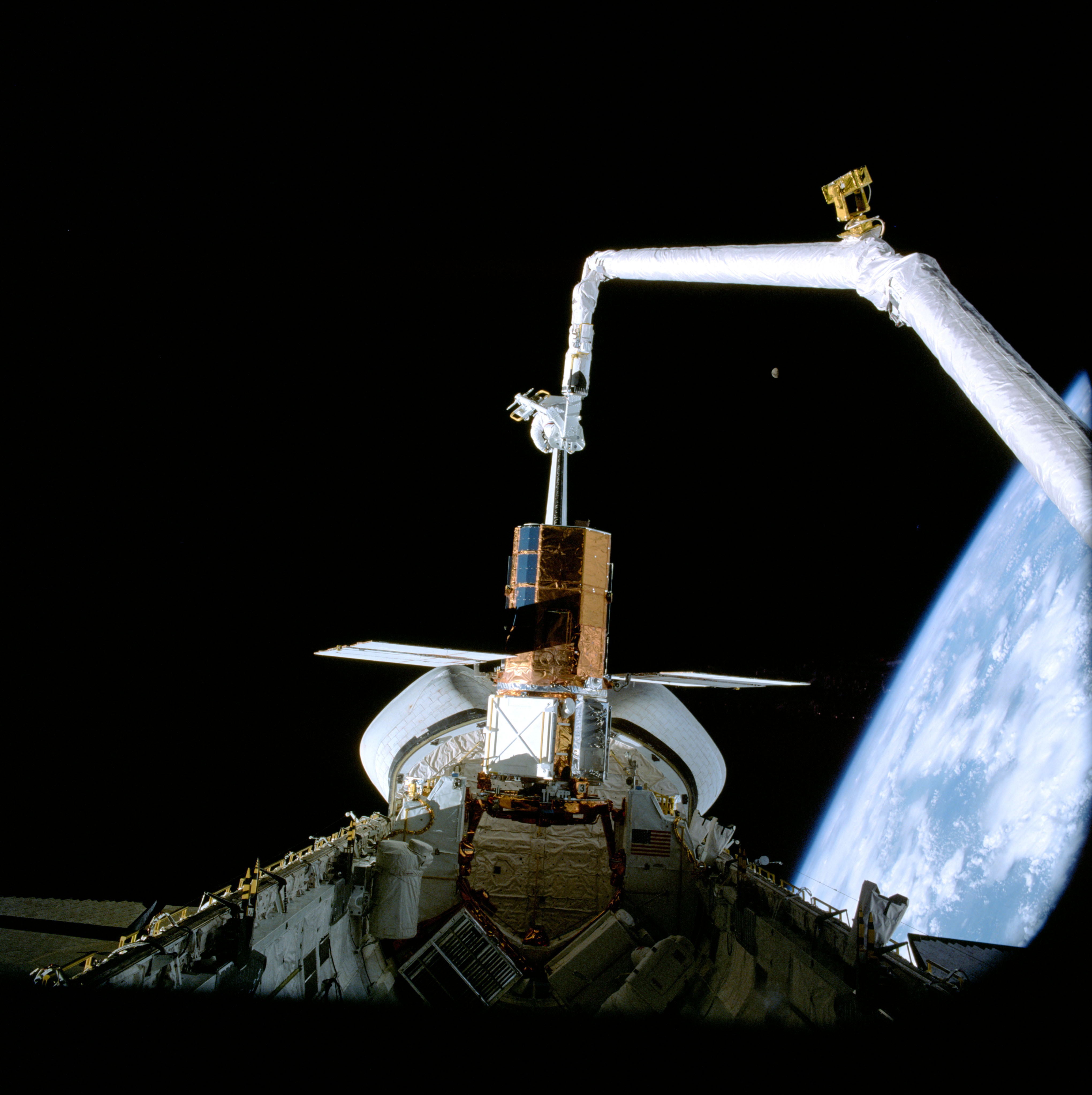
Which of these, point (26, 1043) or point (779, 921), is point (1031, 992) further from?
point (779, 921)

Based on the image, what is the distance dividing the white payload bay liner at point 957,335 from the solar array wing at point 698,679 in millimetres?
9005

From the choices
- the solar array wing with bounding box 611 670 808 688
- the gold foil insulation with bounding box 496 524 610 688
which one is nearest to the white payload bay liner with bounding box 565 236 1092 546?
the gold foil insulation with bounding box 496 524 610 688

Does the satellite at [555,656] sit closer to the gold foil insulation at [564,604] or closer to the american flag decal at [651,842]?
the gold foil insulation at [564,604]

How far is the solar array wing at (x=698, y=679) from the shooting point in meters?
13.0

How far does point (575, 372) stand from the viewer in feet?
38.6

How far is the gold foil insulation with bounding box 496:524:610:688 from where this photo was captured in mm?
9961

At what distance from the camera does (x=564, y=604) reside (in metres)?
10.2

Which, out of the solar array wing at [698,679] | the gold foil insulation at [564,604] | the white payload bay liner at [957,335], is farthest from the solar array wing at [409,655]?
the white payload bay liner at [957,335]

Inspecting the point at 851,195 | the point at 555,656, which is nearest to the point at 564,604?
the point at 555,656

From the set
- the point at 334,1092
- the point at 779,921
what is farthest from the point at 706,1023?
the point at 779,921

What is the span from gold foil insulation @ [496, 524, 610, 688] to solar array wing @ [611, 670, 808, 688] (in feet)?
8.22

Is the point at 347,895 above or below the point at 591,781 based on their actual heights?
below

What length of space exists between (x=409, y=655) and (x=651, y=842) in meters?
6.33

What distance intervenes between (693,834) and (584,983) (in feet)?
11.7
